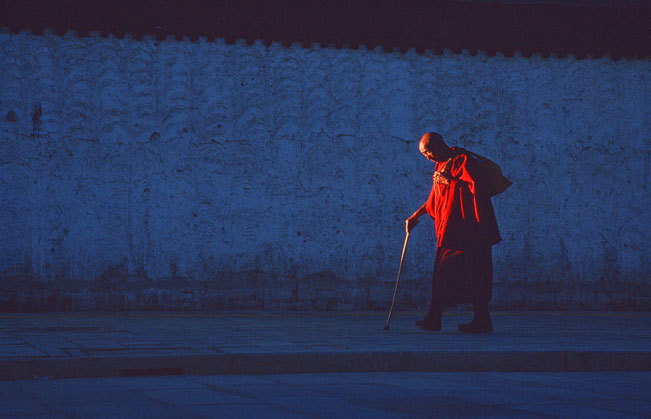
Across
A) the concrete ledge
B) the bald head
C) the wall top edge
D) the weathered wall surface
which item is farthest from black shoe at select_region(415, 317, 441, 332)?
the wall top edge

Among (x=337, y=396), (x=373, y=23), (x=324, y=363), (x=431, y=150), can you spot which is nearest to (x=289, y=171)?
(x=373, y=23)

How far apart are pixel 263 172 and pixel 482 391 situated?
6.18 m

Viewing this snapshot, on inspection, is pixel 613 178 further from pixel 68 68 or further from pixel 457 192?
pixel 68 68

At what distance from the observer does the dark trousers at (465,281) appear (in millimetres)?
8945

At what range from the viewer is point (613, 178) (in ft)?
41.0

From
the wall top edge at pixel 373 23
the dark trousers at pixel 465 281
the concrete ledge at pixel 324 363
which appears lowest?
the concrete ledge at pixel 324 363

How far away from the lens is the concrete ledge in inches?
250

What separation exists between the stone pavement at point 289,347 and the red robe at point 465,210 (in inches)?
34.9

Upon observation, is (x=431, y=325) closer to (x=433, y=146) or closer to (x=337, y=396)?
(x=433, y=146)

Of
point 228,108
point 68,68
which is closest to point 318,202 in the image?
point 228,108

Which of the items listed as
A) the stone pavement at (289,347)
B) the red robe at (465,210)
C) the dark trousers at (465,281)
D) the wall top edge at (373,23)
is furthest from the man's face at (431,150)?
the wall top edge at (373,23)

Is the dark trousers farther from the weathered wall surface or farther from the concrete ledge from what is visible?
the weathered wall surface

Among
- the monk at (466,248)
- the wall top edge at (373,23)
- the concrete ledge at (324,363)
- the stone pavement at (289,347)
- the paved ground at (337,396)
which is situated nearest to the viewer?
the paved ground at (337,396)

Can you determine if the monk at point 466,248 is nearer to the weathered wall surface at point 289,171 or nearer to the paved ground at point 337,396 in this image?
the paved ground at point 337,396
